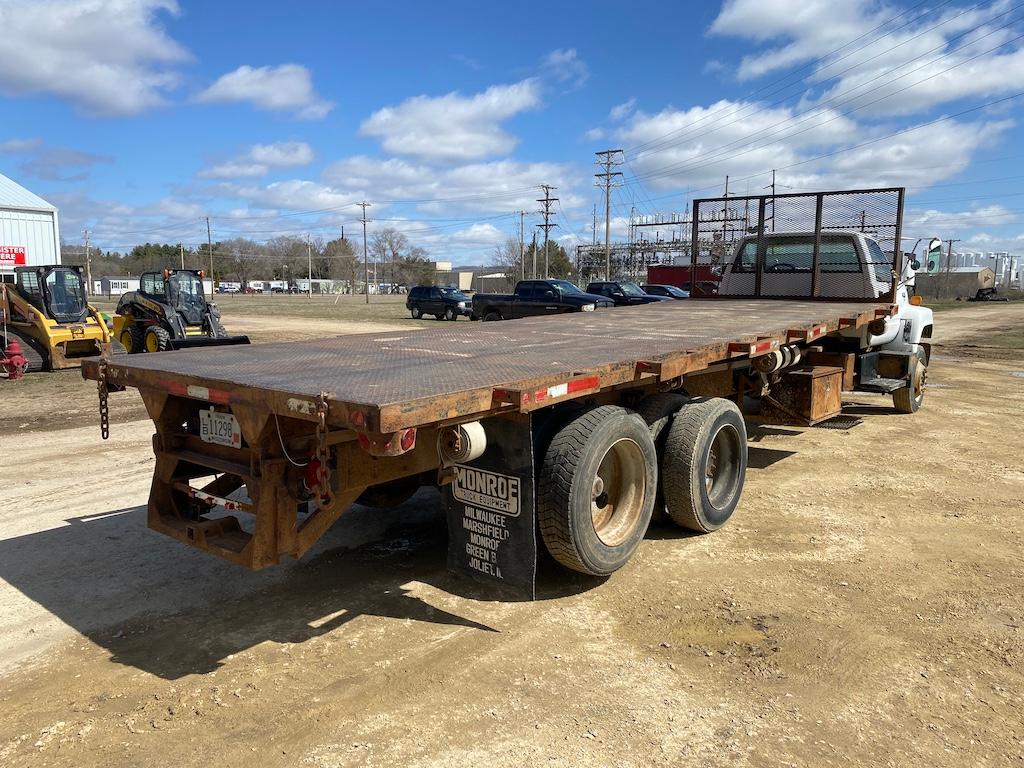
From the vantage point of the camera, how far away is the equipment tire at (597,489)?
13.9 ft

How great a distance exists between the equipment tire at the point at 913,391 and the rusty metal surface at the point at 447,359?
2615mm

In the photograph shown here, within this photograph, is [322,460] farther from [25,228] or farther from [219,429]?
[25,228]

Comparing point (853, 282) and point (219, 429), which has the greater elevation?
point (853, 282)

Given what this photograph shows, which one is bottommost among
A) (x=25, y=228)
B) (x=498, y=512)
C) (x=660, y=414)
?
(x=498, y=512)

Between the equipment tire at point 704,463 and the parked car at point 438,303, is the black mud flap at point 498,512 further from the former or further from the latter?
the parked car at point 438,303

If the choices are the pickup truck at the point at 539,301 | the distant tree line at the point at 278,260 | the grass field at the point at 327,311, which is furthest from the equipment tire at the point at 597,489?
the distant tree line at the point at 278,260

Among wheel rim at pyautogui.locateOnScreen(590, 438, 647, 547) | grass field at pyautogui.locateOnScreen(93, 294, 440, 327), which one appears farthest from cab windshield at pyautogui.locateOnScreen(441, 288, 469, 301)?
wheel rim at pyautogui.locateOnScreen(590, 438, 647, 547)

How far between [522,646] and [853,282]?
7.64 meters

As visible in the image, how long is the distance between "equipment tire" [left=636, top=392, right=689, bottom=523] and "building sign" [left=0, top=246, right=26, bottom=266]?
25140 mm

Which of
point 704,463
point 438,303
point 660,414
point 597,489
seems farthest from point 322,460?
point 438,303

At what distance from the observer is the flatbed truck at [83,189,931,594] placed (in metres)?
3.58

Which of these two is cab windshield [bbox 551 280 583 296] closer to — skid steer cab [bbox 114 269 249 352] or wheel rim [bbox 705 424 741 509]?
skid steer cab [bbox 114 269 249 352]

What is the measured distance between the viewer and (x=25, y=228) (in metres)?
26.0

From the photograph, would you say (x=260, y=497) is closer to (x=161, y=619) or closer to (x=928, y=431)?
(x=161, y=619)
